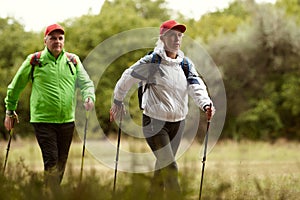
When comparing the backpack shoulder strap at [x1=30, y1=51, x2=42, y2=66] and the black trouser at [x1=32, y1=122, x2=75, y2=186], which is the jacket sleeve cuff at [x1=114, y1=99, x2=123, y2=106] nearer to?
the black trouser at [x1=32, y1=122, x2=75, y2=186]

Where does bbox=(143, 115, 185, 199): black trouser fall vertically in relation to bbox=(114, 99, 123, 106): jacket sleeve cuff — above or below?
below

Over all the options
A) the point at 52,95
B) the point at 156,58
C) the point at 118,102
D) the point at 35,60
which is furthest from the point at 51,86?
the point at 156,58

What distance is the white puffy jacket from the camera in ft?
23.1

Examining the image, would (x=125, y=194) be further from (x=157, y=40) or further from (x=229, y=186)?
(x=157, y=40)

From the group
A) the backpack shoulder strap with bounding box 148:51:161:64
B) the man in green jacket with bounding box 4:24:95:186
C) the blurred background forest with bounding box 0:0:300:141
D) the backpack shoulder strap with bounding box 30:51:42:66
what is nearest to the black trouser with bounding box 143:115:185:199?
the backpack shoulder strap with bounding box 148:51:161:64

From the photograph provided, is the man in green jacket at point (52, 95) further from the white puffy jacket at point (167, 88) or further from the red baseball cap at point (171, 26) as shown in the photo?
the red baseball cap at point (171, 26)

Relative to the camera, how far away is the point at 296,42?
3731 centimetres

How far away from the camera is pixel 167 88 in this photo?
705 centimetres

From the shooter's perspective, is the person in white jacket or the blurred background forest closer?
the person in white jacket

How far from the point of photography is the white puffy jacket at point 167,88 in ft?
23.1

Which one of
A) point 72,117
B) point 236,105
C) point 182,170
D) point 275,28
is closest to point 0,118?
point 236,105

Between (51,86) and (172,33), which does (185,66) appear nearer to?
(172,33)

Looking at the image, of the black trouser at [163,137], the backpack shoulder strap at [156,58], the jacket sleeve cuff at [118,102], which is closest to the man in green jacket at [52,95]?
the jacket sleeve cuff at [118,102]

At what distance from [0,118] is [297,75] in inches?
803
